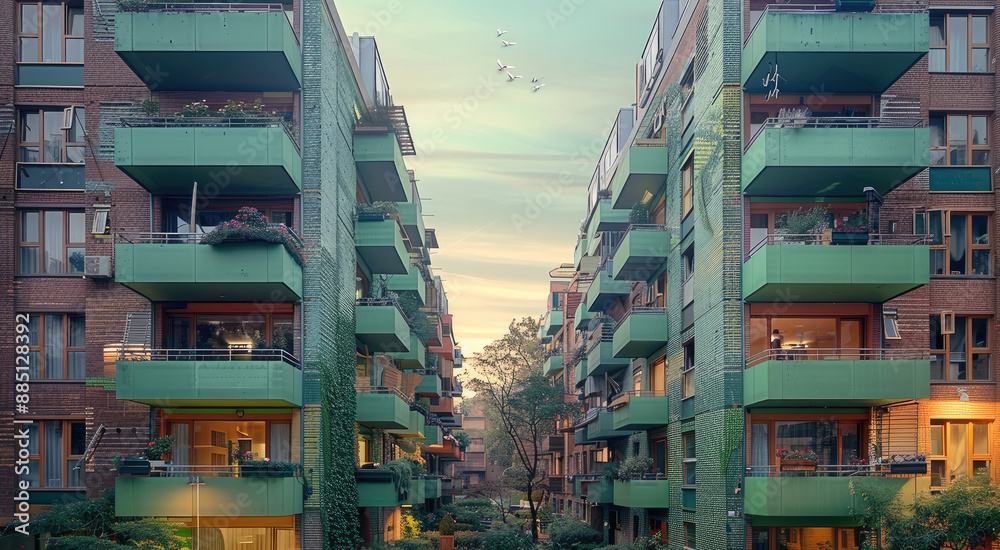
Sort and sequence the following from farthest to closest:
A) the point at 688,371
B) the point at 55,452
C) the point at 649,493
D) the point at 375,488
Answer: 1. the point at 649,493
2. the point at 375,488
3. the point at 688,371
4. the point at 55,452

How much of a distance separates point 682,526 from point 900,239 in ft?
43.7

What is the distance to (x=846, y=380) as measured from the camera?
25.1 meters

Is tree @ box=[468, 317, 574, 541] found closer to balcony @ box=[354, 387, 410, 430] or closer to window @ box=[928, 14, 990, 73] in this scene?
balcony @ box=[354, 387, 410, 430]

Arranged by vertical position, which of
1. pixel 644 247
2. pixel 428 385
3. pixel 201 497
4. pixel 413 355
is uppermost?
pixel 644 247

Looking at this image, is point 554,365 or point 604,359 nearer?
point 604,359

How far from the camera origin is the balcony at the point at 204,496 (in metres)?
25.8

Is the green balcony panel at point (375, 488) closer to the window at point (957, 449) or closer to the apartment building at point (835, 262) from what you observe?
the apartment building at point (835, 262)

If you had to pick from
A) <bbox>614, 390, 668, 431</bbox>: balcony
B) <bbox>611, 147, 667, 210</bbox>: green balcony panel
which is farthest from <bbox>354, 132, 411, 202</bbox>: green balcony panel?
<bbox>614, 390, 668, 431</bbox>: balcony

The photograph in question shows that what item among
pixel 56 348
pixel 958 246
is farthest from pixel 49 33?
pixel 958 246

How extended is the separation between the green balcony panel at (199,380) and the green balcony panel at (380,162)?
12.0 metres

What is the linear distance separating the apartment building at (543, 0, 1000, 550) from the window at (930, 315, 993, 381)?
5 centimetres

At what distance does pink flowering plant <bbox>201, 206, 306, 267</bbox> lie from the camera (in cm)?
2609

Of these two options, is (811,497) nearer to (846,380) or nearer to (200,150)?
(846,380)

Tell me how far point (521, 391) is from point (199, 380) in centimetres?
3855
